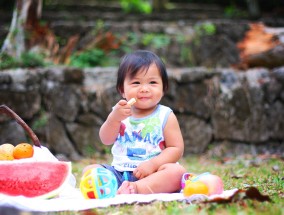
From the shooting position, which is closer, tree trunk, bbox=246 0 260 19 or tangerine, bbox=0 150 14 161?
tangerine, bbox=0 150 14 161

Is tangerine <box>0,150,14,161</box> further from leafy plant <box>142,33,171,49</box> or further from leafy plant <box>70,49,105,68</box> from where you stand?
leafy plant <box>142,33,171,49</box>

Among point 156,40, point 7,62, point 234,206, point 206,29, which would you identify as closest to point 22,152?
point 234,206

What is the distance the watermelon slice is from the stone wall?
3.02m

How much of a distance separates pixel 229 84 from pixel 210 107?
436 millimetres

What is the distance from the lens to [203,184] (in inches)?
103

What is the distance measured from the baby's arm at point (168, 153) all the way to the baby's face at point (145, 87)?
21cm

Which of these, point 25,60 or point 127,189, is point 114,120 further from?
point 25,60

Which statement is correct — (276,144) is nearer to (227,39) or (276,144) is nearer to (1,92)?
(227,39)

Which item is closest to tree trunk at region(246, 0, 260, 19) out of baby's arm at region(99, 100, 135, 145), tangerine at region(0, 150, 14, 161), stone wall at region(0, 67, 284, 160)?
stone wall at region(0, 67, 284, 160)

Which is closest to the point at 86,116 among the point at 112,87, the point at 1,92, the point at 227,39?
the point at 112,87

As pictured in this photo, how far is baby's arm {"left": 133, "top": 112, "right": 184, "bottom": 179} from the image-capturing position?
298 centimetres

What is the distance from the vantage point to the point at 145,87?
3104 mm

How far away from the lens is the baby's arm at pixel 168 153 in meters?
2.98

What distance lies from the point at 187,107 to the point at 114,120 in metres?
3.45
